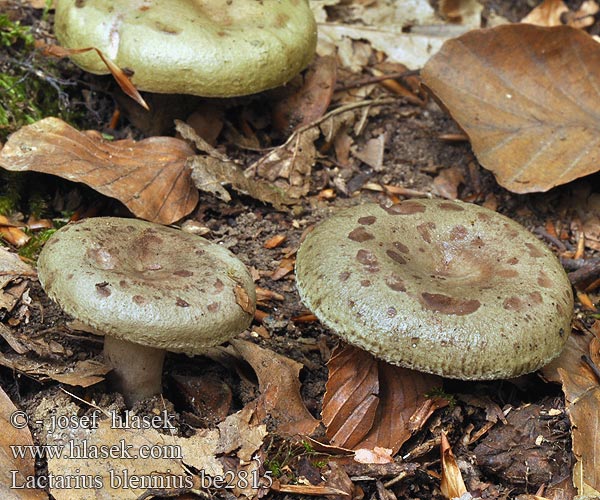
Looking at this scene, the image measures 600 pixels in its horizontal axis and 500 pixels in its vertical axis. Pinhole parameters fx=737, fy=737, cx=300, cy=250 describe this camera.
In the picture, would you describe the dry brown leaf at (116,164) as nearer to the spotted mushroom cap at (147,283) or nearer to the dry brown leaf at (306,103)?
the spotted mushroom cap at (147,283)

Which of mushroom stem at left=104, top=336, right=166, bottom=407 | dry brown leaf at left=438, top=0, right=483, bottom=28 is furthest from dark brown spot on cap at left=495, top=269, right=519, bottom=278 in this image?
dry brown leaf at left=438, top=0, right=483, bottom=28

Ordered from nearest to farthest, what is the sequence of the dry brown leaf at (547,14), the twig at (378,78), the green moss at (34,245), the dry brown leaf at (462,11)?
the green moss at (34,245)
the twig at (378,78)
the dry brown leaf at (462,11)
the dry brown leaf at (547,14)

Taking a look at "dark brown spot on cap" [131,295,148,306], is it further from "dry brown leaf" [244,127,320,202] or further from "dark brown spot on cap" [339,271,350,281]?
"dry brown leaf" [244,127,320,202]

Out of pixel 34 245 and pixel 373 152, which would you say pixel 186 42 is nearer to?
pixel 34 245

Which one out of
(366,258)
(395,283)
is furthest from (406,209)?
(395,283)

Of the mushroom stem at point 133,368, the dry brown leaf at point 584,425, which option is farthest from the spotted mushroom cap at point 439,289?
the mushroom stem at point 133,368

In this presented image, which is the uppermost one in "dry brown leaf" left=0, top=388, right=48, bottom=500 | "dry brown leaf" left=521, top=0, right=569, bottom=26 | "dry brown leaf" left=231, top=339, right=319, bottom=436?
"dry brown leaf" left=521, top=0, right=569, bottom=26

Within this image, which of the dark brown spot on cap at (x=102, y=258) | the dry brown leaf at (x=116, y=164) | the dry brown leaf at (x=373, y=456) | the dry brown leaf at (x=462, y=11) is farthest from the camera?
the dry brown leaf at (x=462, y=11)

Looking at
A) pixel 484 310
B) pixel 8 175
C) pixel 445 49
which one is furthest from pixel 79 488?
pixel 445 49
